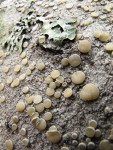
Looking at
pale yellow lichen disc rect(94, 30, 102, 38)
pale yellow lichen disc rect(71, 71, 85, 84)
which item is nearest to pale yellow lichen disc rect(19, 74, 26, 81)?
pale yellow lichen disc rect(71, 71, 85, 84)

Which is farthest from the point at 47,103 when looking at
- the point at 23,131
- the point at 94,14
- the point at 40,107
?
the point at 94,14

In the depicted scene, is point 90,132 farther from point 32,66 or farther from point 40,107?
point 32,66

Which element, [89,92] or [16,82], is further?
[16,82]

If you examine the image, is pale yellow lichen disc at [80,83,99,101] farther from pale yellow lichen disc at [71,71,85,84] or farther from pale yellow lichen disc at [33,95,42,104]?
pale yellow lichen disc at [33,95,42,104]

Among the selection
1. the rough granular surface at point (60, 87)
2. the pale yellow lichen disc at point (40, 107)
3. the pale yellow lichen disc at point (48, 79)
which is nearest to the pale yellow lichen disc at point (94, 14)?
the rough granular surface at point (60, 87)

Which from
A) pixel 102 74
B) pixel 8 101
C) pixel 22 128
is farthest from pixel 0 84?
pixel 102 74
